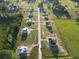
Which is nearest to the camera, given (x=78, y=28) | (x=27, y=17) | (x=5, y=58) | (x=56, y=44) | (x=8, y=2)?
(x=5, y=58)

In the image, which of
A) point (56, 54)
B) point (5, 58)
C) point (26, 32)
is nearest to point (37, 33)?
point (26, 32)

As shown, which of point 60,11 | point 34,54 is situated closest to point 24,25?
point 34,54

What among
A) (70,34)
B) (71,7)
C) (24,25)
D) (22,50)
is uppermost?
(22,50)

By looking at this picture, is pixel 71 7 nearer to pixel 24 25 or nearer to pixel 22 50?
Answer: pixel 24 25

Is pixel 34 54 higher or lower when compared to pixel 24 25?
higher

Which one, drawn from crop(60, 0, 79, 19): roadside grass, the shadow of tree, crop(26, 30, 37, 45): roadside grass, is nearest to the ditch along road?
crop(26, 30, 37, 45): roadside grass

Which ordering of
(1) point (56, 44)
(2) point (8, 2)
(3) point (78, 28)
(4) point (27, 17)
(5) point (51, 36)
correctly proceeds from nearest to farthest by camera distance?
Result: 1. (1) point (56, 44)
2. (5) point (51, 36)
3. (3) point (78, 28)
4. (4) point (27, 17)
5. (2) point (8, 2)

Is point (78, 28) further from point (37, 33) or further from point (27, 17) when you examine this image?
point (27, 17)

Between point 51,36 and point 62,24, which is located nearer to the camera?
point 51,36

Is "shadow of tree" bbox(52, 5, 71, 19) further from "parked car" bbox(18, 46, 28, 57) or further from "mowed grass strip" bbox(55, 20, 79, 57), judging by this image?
"parked car" bbox(18, 46, 28, 57)
